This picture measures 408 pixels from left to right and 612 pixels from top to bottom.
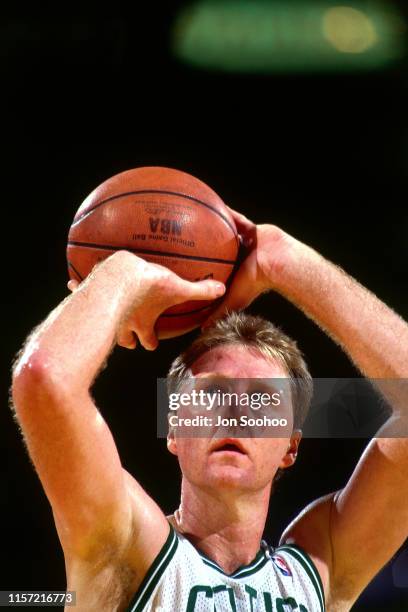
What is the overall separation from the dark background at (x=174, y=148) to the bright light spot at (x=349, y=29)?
22cm

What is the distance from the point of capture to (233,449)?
2.21m

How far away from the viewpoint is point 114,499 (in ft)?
6.40

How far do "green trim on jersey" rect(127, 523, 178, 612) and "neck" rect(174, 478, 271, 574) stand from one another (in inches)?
6.7

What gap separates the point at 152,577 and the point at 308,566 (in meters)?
0.49

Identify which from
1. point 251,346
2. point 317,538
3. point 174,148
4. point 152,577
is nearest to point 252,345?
point 251,346

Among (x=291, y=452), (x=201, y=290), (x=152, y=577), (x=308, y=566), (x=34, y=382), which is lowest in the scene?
(x=308, y=566)

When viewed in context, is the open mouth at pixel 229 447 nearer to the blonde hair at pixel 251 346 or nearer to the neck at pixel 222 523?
the neck at pixel 222 523

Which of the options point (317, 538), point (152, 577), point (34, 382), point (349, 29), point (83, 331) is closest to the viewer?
point (34, 382)

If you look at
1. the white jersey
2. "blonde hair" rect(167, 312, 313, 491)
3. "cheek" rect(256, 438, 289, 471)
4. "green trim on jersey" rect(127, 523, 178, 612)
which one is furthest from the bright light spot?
"green trim on jersey" rect(127, 523, 178, 612)

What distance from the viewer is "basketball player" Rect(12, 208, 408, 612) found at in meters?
1.90

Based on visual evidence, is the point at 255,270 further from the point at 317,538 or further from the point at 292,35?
the point at 292,35

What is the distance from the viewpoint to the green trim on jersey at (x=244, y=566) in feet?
7.26

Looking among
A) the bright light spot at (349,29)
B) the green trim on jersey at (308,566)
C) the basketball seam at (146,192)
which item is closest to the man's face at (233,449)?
the green trim on jersey at (308,566)

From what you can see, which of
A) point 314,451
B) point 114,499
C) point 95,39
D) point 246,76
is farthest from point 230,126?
point 114,499
